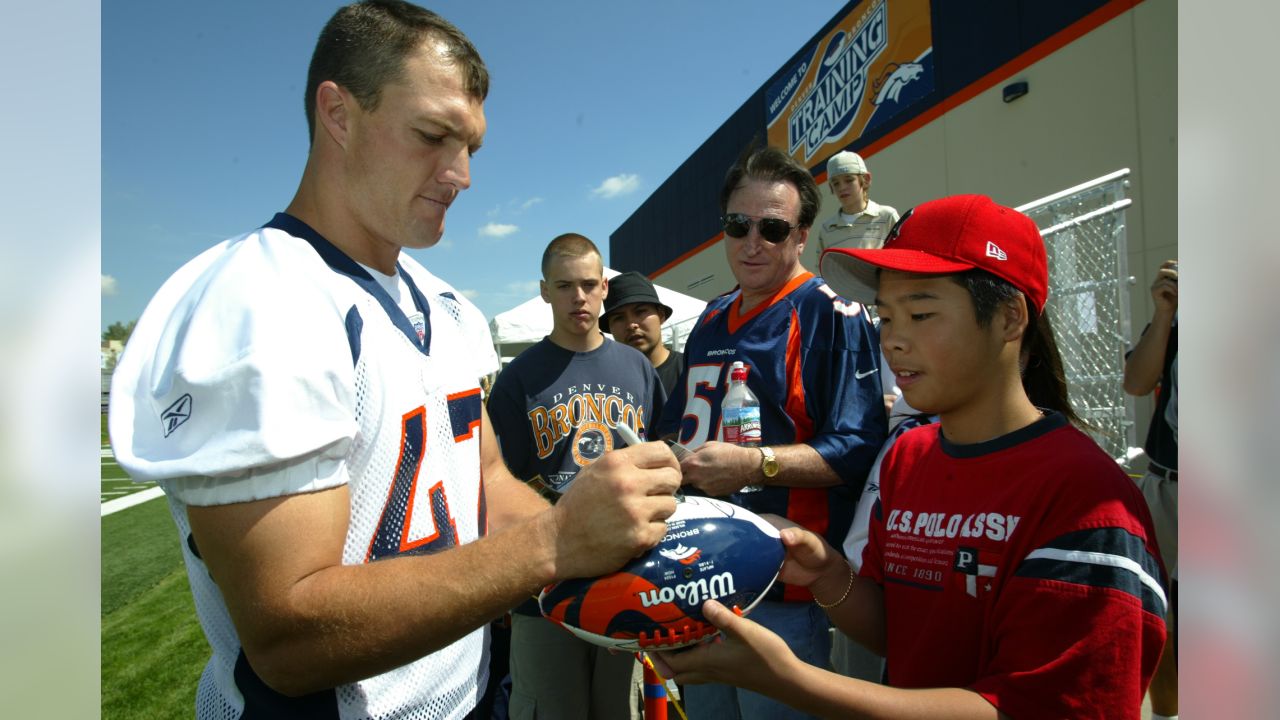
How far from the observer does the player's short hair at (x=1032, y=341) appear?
5.83 feet

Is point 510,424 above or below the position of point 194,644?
above

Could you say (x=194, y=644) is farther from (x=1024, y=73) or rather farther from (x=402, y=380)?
(x=1024, y=73)

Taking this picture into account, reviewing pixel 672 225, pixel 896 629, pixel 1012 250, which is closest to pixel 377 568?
pixel 896 629

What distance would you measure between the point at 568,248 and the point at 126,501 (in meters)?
17.0

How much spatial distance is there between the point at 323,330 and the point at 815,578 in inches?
58.5

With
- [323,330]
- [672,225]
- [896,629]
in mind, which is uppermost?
[672,225]

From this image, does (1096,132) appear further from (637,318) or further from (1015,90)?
(637,318)

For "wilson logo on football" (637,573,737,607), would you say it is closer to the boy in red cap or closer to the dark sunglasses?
the boy in red cap

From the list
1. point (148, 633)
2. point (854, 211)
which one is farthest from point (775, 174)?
point (148, 633)

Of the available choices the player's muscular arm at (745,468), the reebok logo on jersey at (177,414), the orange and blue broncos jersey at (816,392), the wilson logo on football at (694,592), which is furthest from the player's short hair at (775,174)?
the reebok logo on jersey at (177,414)

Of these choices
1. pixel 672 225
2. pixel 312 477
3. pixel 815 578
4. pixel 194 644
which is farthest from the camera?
pixel 672 225

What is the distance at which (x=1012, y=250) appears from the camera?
1804 mm

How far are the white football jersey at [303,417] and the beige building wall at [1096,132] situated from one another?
7.36 m
